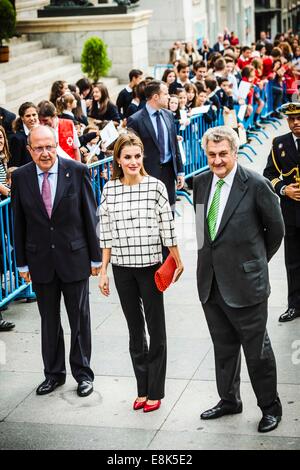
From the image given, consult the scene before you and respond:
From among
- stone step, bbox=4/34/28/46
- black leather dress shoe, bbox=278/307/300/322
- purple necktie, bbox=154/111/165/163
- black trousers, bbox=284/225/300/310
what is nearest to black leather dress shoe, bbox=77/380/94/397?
black leather dress shoe, bbox=278/307/300/322

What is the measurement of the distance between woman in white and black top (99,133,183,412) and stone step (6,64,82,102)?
1286cm

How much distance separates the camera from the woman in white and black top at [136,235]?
22.5 feet

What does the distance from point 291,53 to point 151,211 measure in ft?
69.5

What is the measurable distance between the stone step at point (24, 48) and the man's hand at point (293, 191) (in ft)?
49.2

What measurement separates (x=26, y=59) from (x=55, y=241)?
51.3 feet

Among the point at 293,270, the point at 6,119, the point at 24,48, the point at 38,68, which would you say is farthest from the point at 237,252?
the point at 24,48

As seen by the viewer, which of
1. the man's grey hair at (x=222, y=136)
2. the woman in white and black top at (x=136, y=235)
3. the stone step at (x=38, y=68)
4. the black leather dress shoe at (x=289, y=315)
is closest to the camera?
the man's grey hair at (x=222, y=136)

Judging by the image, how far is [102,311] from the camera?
9.77 meters

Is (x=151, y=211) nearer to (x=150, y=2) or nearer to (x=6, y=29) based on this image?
(x=6, y=29)

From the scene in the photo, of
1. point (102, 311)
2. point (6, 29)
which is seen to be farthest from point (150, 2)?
point (102, 311)

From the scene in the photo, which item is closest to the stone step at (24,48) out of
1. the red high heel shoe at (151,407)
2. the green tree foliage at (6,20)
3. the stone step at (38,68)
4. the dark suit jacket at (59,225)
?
the stone step at (38,68)

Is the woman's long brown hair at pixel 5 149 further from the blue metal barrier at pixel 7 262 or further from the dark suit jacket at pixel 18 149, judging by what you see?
the blue metal barrier at pixel 7 262

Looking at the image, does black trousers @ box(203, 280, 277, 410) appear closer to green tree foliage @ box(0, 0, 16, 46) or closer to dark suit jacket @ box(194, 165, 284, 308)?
dark suit jacket @ box(194, 165, 284, 308)
